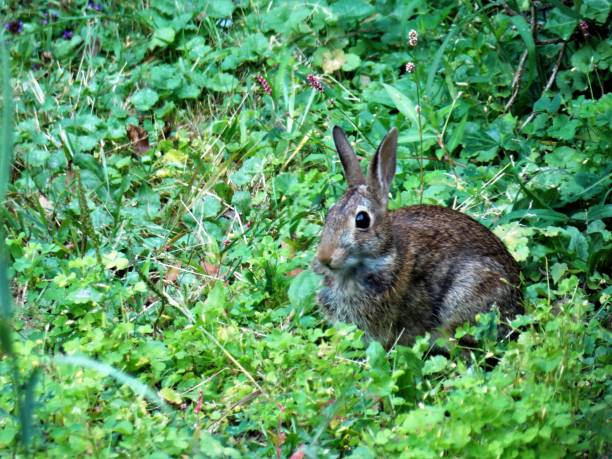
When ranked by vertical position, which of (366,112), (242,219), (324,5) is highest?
(324,5)

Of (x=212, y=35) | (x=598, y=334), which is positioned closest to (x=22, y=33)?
(x=212, y=35)

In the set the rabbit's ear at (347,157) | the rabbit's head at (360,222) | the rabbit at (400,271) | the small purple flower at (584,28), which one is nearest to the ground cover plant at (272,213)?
the small purple flower at (584,28)

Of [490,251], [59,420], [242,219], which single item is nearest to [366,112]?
[242,219]

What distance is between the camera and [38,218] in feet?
19.2

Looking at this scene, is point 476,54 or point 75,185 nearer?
point 75,185

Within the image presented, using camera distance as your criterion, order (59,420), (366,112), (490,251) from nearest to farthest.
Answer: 1. (59,420)
2. (490,251)
3. (366,112)

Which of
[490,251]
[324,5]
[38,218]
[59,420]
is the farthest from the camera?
[324,5]

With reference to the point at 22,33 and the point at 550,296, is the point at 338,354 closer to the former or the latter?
the point at 550,296

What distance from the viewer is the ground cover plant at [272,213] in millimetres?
3895

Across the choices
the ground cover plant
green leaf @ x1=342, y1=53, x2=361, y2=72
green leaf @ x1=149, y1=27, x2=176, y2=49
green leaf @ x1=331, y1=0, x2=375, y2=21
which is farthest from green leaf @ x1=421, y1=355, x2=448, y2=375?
green leaf @ x1=149, y1=27, x2=176, y2=49

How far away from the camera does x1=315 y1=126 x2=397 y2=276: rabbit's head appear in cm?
479

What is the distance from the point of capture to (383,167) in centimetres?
511

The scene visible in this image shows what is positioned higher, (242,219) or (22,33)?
(22,33)

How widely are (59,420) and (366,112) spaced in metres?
3.19
